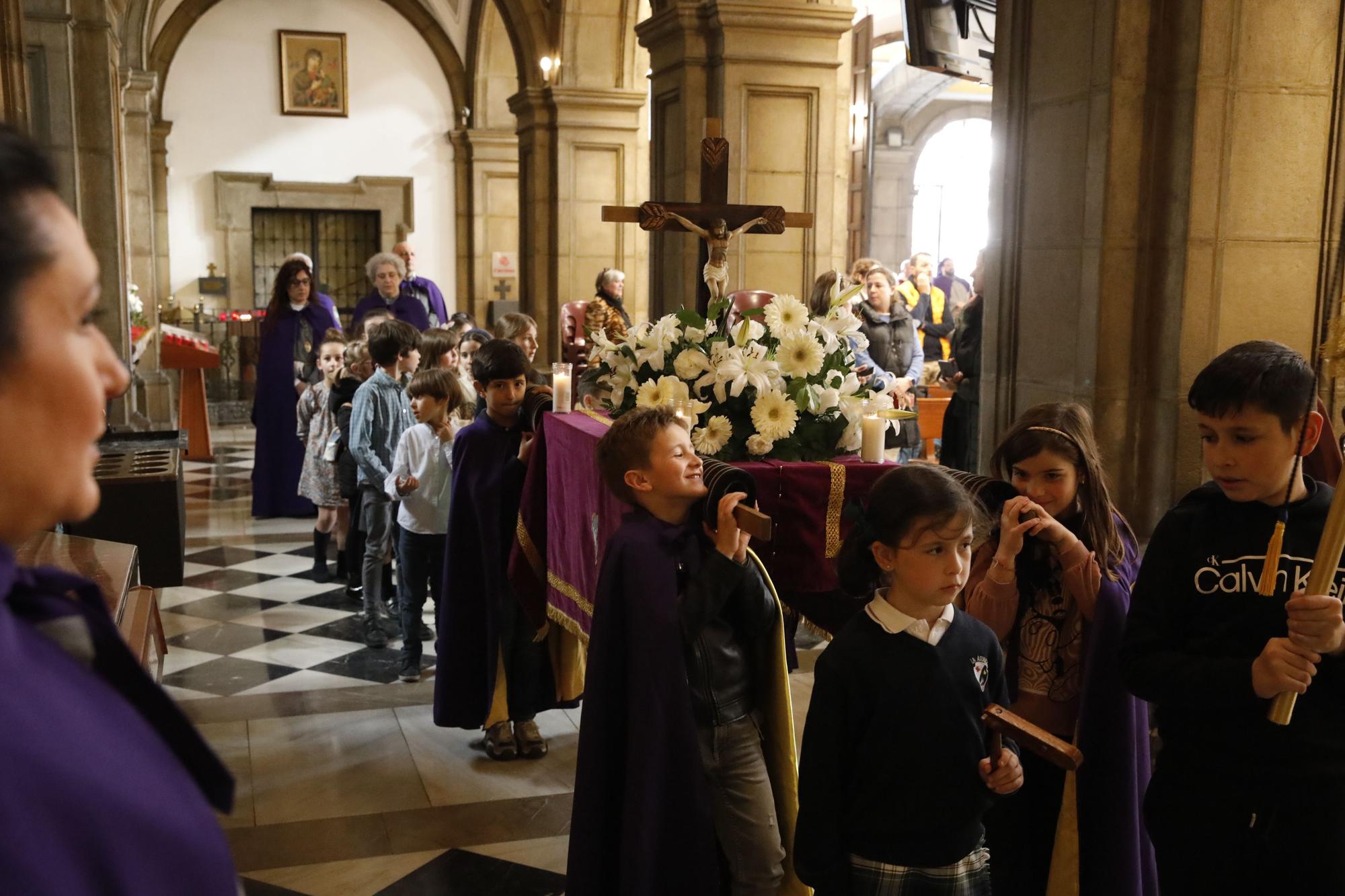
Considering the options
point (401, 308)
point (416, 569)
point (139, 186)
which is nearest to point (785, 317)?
point (416, 569)

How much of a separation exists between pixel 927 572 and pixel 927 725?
0.26m

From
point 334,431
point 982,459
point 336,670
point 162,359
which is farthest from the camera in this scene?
point 162,359

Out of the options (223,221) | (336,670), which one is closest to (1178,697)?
(336,670)

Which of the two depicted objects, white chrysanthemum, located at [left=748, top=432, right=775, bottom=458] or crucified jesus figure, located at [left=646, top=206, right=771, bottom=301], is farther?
crucified jesus figure, located at [left=646, top=206, right=771, bottom=301]

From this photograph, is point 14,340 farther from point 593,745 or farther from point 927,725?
point 593,745

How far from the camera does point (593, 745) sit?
2.61 metres

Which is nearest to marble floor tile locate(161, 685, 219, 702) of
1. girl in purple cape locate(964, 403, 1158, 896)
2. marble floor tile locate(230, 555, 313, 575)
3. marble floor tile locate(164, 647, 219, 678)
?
marble floor tile locate(164, 647, 219, 678)

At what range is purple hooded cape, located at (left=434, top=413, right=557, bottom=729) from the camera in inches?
162

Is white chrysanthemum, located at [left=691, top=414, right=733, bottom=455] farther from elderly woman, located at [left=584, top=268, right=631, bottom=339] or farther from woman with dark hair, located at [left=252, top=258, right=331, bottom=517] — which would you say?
elderly woman, located at [left=584, top=268, right=631, bottom=339]

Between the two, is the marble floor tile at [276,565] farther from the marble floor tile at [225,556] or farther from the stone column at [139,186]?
the stone column at [139,186]

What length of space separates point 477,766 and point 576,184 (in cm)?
910

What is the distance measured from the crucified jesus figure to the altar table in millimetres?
868

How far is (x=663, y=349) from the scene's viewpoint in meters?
3.32

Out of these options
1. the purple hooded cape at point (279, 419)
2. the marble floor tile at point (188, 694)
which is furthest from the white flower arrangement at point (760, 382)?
the purple hooded cape at point (279, 419)
